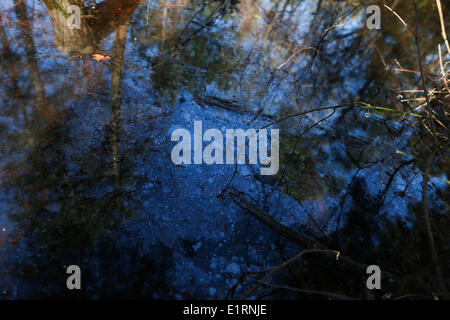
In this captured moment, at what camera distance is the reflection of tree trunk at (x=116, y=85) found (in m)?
1.95

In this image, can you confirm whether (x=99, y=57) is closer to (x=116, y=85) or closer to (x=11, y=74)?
(x=116, y=85)

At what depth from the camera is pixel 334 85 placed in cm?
295

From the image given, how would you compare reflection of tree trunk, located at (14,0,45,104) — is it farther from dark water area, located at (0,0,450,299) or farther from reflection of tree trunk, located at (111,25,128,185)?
reflection of tree trunk, located at (111,25,128,185)

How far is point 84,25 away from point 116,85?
118cm

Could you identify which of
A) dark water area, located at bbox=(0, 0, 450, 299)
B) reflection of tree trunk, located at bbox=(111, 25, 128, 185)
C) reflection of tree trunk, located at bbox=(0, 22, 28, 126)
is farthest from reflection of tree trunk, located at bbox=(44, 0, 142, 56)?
reflection of tree trunk, located at bbox=(0, 22, 28, 126)

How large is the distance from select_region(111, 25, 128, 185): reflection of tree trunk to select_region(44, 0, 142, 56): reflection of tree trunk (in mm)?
162

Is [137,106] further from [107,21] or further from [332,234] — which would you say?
[332,234]

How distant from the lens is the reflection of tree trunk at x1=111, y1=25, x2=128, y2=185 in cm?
195

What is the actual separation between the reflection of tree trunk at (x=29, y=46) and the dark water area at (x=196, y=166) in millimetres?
16

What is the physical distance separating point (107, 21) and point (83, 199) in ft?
8.01

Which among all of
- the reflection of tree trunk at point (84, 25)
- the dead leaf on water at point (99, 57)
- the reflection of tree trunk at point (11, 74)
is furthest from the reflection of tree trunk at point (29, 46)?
the dead leaf on water at point (99, 57)

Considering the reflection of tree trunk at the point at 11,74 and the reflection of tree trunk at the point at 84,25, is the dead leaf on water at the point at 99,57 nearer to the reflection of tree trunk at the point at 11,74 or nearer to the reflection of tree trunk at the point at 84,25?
the reflection of tree trunk at the point at 84,25

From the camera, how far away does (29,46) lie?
2.63 meters

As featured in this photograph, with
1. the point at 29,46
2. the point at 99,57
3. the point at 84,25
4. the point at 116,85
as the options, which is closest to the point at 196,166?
the point at 116,85
